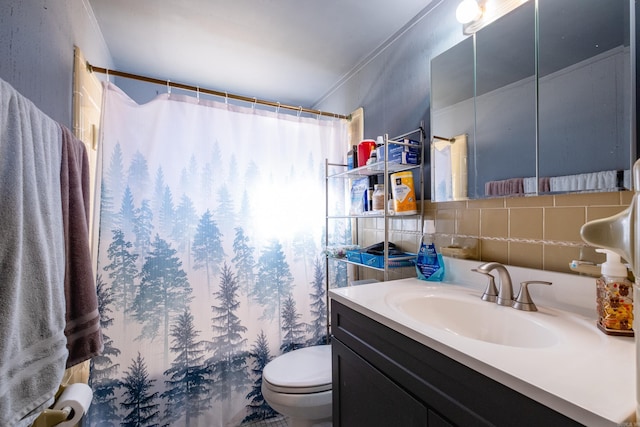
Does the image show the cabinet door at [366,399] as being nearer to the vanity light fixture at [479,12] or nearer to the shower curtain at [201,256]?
the shower curtain at [201,256]

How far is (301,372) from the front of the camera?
53.1 inches

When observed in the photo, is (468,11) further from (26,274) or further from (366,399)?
(26,274)

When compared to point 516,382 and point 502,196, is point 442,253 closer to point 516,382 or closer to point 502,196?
point 502,196

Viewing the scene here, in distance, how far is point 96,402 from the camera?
1.34m

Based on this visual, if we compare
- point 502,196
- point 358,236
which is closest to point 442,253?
point 502,196

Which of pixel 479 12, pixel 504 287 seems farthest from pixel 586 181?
pixel 479 12

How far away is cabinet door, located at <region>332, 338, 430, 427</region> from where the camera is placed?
0.71m

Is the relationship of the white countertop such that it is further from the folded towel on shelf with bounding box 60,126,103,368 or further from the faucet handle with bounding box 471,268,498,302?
the folded towel on shelf with bounding box 60,126,103,368

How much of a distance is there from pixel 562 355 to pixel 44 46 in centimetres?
171

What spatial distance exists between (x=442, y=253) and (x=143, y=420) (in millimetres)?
1698

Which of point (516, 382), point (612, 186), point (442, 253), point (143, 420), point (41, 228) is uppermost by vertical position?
point (612, 186)

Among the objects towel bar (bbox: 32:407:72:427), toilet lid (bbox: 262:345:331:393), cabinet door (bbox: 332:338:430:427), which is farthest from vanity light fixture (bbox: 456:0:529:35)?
towel bar (bbox: 32:407:72:427)

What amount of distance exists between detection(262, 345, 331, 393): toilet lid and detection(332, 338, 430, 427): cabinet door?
22 cm

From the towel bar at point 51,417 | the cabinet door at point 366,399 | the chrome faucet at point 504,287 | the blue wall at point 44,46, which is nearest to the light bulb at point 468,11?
the chrome faucet at point 504,287
